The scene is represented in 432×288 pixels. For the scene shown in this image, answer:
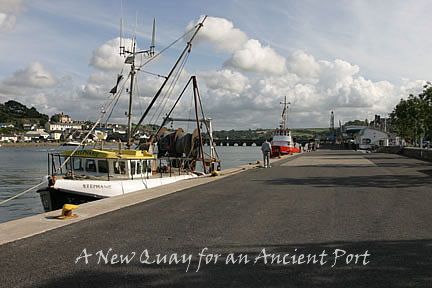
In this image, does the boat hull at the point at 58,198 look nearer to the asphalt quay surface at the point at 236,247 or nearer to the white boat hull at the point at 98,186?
the white boat hull at the point at 98,186

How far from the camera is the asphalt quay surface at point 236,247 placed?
577 centimetres

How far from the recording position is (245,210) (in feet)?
36.5

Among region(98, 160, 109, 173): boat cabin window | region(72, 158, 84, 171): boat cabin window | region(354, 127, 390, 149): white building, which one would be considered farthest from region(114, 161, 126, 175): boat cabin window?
region(354, 127, 390, 149): white building

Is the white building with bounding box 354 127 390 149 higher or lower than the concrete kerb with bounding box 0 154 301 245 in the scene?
higher

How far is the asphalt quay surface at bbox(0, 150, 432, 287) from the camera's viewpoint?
577 centimetres

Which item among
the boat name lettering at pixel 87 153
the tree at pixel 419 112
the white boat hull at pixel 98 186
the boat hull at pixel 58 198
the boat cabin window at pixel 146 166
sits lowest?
the boat hull at pixel 58 198

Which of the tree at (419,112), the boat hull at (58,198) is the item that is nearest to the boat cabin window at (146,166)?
the boat hull at (58,198)

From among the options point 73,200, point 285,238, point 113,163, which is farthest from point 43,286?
point 113,163

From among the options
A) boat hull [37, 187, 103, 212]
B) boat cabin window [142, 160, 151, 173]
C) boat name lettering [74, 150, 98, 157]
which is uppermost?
boat name lettering [74, 150, 98, 157]

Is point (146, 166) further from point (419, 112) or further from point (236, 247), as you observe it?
point (419, 112)

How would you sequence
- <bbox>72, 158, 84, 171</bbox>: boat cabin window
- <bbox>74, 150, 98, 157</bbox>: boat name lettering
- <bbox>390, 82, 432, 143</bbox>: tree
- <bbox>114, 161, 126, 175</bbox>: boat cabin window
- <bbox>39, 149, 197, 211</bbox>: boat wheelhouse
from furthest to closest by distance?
<bbox>390, 82, 432, 143</bbox>: tree < <bbox>72, 158, 84, 171</bbox>: boat cabin window < <bbox>114, 161, 126, 175</bbox>: boat cabin window < <bbox>74, 150, 98, 157</bbox>: boat name lettering < <bbox>39, 149, 197, 211</bbox>: boat wheelhouse

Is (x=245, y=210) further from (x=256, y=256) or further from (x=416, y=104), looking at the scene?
(x=416, y=104)

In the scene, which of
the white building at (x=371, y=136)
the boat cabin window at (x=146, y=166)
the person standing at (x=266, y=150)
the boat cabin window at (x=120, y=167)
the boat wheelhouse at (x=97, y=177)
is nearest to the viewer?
the boat wheelhouse at (x=97, y=177)

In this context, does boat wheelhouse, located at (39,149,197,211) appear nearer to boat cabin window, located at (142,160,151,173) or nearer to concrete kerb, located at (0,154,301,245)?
boat cabin window, located at (142,160,151,173)
